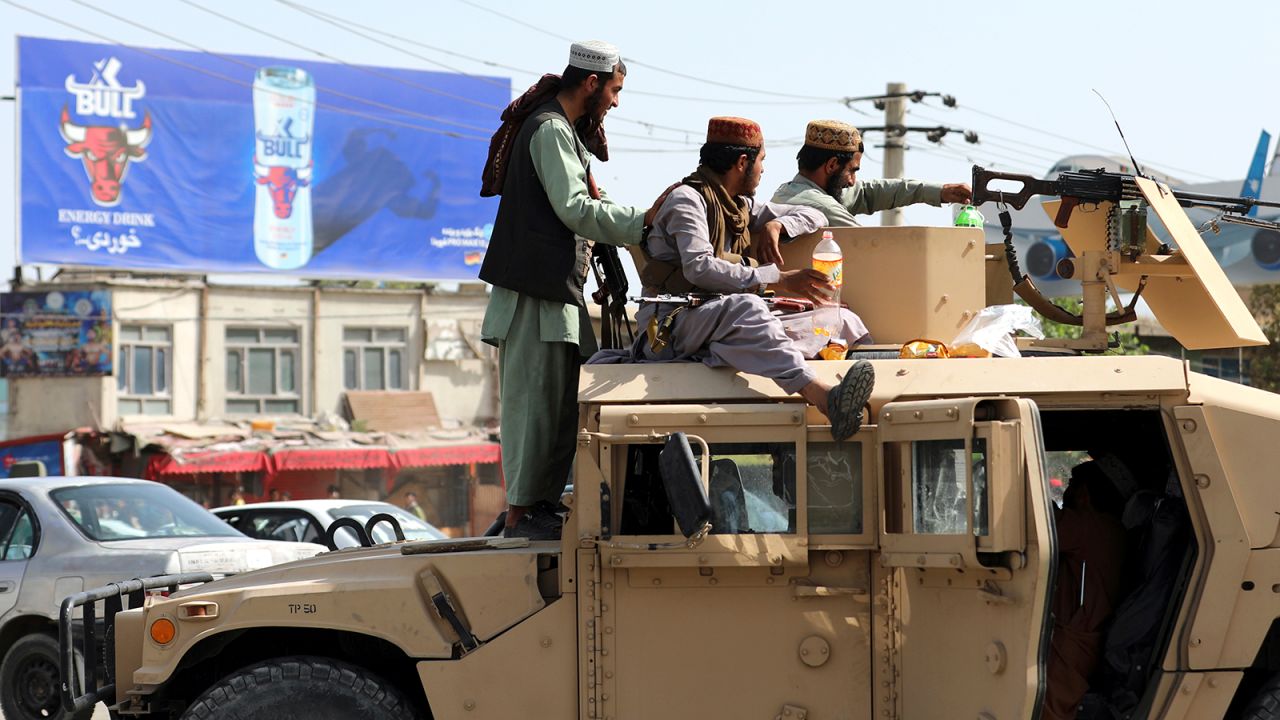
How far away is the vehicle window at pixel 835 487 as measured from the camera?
4.80 meters

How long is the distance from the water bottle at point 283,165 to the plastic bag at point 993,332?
29.3m

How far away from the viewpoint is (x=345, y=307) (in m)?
34.1

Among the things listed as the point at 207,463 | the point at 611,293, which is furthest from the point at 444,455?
the point at 611,293

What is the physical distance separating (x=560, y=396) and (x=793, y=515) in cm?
121

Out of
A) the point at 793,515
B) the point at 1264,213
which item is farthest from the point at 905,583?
the point at 1264,213

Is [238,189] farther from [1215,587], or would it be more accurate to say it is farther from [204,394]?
[1215,587]

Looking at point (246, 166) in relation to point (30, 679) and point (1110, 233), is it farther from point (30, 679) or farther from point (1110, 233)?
point (1110, 233)

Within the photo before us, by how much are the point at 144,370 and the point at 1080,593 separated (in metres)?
28.8

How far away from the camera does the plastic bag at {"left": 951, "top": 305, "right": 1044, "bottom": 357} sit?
17.4 ft

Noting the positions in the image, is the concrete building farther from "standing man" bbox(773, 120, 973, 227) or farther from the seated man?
the seated man

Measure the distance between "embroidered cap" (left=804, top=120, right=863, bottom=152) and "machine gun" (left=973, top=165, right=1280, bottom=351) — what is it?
1.83ft

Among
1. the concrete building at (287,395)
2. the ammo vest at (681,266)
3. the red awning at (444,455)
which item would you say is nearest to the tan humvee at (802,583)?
the ammo vest at (681,266)

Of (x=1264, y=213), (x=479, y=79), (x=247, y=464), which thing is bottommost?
(x=247, y=464)

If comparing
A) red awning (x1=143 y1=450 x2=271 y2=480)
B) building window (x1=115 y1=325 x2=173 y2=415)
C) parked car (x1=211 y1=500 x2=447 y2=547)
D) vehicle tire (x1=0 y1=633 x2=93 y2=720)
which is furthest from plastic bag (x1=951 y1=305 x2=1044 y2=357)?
building window (x1=115 y1=325 x2=173 y2=415)
